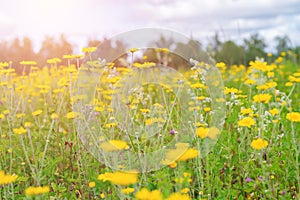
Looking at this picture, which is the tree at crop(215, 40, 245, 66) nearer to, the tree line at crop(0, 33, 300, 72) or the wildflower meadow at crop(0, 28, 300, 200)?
the tree line at crop(0, 33, 300, 72)

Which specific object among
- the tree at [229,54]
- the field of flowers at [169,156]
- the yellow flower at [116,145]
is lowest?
the field of flowers at [169,156]

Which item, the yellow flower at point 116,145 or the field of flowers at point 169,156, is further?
the field of flowers at point 169,156

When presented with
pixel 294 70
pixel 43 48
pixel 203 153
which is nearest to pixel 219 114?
pixel 203 153

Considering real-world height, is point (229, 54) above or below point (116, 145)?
above

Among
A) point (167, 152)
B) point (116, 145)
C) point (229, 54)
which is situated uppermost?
point (229, 54)

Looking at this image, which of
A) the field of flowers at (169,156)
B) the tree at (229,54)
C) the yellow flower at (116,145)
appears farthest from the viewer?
the tree at (229,54)

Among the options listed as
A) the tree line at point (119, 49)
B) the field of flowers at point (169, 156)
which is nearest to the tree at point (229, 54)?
the tree line at point (119, 49)

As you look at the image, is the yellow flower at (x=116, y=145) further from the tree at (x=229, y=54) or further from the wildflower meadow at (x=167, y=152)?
the tree at (x=229, y=54)

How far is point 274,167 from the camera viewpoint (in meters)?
2.28

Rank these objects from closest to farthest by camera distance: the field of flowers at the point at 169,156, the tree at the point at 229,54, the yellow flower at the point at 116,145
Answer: the yellow flower at the point at 116,145
the field of flowers at the point at 169,156
the tree at the point at 229,54

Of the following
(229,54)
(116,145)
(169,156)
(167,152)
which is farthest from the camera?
(229,54)

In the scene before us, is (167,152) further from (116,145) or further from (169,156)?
(116,145)

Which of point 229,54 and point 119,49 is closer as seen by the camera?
point 119,49

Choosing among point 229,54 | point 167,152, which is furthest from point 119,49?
point 229,54
